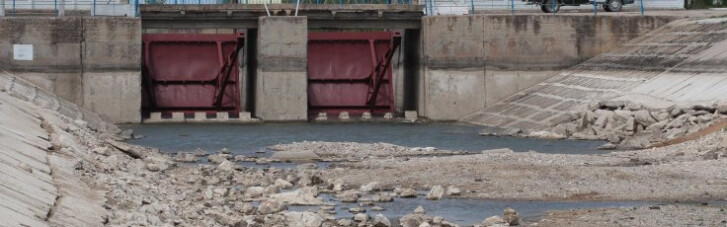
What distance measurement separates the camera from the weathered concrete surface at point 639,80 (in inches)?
1665

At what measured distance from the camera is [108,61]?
5128 cm

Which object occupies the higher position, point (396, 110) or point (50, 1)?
point (50, 1)

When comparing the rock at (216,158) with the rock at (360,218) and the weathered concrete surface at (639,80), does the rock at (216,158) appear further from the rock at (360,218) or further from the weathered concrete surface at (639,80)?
the weathered concrete surface at (639,80)

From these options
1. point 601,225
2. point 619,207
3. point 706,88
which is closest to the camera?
point 601,225

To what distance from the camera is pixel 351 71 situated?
5609 centimetres

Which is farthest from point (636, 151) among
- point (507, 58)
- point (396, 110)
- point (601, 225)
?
point (396, 110)

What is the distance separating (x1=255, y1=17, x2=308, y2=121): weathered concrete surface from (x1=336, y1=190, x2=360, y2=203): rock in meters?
26.9

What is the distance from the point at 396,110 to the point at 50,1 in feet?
48.3

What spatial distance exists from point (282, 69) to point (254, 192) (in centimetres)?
2736

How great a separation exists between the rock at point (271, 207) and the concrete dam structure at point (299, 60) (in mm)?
28641

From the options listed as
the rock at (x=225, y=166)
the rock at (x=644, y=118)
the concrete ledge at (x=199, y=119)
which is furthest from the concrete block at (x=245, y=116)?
the rock at (x=225, y=166)

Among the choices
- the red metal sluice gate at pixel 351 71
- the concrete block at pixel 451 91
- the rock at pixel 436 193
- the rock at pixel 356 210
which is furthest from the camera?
the red metal sluice gate at pixel 351 71

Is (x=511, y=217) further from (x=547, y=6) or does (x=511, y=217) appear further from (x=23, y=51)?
(x=547, y=6)

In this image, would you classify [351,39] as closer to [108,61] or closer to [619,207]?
[108,61]
